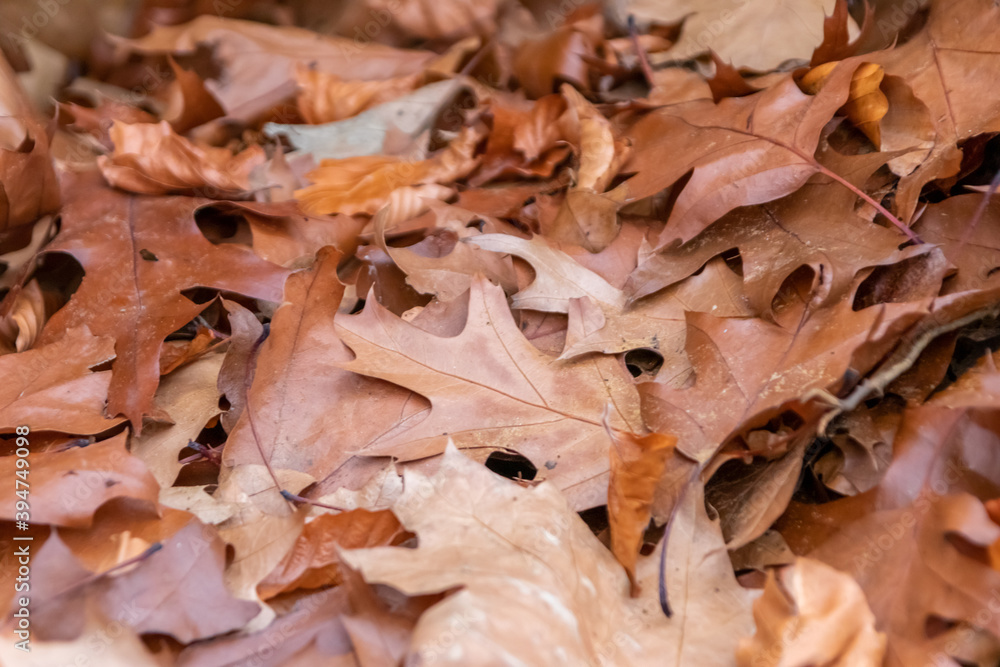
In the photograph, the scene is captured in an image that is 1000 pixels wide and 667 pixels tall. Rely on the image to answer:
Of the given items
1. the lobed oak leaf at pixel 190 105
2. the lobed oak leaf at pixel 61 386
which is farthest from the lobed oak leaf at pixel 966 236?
the lobed oak leaf at pixel 190 105

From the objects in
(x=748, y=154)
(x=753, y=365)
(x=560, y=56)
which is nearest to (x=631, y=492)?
(x=753, y=365)

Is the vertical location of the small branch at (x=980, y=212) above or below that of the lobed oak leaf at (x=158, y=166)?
above

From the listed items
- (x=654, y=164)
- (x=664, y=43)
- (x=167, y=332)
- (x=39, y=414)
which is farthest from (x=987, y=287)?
(x=39, y=414)

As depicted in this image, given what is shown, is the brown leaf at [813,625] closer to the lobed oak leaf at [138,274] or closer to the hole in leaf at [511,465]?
the hole in leaf at [511,465]

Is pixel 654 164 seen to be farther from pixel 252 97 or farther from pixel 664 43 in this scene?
pixel 252 97

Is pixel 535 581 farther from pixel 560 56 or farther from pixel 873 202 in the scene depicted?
pixel 560 56

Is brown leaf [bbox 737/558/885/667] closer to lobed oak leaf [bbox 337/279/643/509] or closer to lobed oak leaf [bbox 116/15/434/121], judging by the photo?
lobed oak leaf [bbox 337/279/643/509]

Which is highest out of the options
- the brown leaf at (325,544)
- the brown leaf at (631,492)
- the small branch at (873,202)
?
the small branch at (873,202)
